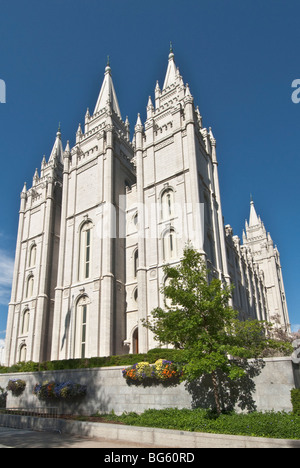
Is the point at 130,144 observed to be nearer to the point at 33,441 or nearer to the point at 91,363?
the point at 91,363

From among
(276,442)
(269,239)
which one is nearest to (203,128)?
(276,442)

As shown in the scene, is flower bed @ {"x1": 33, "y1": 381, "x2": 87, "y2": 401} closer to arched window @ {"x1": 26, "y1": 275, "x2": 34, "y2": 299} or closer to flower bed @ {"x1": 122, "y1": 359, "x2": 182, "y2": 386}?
flower bed @ {"x1": 122, "y1": 359, "x2": 182, "y2": 386}

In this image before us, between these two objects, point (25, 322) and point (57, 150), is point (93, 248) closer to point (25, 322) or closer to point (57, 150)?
point (25, 322)

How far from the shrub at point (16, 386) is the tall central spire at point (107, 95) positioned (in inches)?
1232

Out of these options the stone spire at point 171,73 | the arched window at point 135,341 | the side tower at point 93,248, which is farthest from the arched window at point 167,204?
the stone spire at point 171,73

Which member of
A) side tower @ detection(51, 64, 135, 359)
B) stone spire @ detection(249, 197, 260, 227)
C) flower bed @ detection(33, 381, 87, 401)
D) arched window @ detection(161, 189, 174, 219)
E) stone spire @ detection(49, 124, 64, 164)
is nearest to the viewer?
flower bed @ detection(33, 381, 87, 401)

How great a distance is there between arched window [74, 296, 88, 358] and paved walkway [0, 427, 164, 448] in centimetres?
1564

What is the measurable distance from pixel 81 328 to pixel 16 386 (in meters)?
7.91

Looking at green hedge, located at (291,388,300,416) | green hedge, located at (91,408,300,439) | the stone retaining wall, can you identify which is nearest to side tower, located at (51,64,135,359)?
the stone retaining wall

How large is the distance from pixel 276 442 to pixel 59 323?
947 inches

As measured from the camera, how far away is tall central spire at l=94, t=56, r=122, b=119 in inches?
1669

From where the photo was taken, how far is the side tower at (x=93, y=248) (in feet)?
91.4

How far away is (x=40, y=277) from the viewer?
118ft

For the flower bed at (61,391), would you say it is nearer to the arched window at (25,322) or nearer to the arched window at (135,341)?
the arched window at (135,341)
